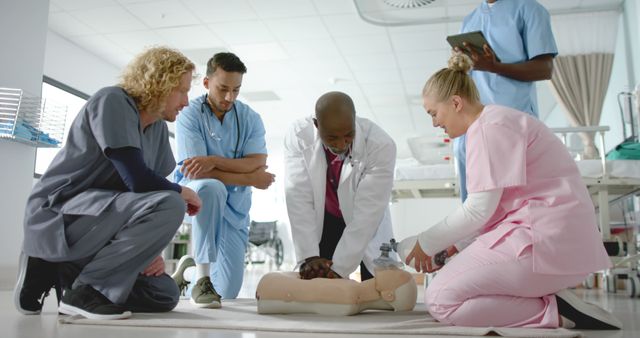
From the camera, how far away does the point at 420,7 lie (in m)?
4.62

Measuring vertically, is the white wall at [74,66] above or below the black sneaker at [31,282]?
above

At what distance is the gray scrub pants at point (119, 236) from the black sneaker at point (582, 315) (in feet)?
3.57

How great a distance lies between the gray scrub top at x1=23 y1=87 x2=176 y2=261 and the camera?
150 centimetres

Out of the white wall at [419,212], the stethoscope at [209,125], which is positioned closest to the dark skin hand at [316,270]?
the stethoscope at [209,125]

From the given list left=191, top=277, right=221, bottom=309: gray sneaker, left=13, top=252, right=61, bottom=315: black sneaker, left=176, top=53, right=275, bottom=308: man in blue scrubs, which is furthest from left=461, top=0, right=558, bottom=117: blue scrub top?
left=13, top=252, right=61, bottom=315: black sneaker

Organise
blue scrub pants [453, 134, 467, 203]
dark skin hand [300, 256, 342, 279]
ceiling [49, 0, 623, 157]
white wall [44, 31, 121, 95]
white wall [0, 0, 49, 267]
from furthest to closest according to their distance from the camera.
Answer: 1. white wall [44, 31, 121, 95]
2. ceiling [49, 0, 623, 157]
3. white wall [0, 0, 49, 267]
4. blue scrub pants [453, 134, 467, 203]
5. dark skin hand [300, 256, 342, 279]

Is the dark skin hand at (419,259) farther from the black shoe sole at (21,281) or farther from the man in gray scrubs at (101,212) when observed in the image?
the black shoe sole at (21,281)

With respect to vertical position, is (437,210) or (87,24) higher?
(87,24)

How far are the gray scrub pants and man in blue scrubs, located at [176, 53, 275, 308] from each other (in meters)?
0.48

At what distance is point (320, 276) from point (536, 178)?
77cm

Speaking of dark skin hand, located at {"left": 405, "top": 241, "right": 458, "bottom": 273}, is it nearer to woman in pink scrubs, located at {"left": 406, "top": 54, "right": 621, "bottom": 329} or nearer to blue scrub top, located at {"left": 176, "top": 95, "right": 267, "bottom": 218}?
woman in pink scrubs, located at {"left": 406, "top": 54, "right": 621, "bottom": 329}

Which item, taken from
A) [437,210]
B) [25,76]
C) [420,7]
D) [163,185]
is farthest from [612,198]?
[25,76]

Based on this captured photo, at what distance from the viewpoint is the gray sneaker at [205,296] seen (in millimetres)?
1847

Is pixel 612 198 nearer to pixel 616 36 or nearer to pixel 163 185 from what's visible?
pixel 616 36
